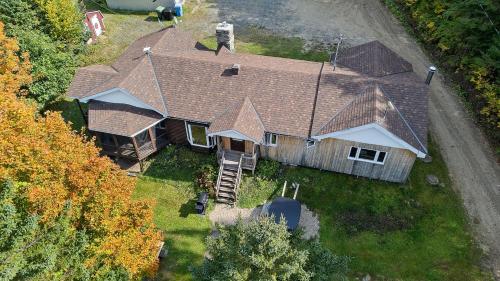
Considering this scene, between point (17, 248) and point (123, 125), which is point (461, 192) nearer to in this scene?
point (123, 125)

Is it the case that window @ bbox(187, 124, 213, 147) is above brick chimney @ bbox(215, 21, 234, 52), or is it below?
below

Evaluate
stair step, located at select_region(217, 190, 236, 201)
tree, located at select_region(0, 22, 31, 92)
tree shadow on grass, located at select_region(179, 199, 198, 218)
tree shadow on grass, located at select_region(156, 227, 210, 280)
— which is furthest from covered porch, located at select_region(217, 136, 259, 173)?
tree, located at select_region(0, 22, 31, 92)

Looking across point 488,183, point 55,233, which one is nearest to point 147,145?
point 55,233

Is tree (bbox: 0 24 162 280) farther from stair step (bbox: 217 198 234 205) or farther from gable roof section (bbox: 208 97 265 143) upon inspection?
gable roof section (bbox: 208 97 265 143)

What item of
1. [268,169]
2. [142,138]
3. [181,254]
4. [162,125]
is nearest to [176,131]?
[162,125]

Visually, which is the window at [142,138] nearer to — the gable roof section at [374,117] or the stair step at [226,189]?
the stair step at [226,189]

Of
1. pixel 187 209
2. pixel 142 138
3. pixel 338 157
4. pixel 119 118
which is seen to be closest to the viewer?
pixel 187 209

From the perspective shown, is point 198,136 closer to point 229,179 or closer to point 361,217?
point 229,179
